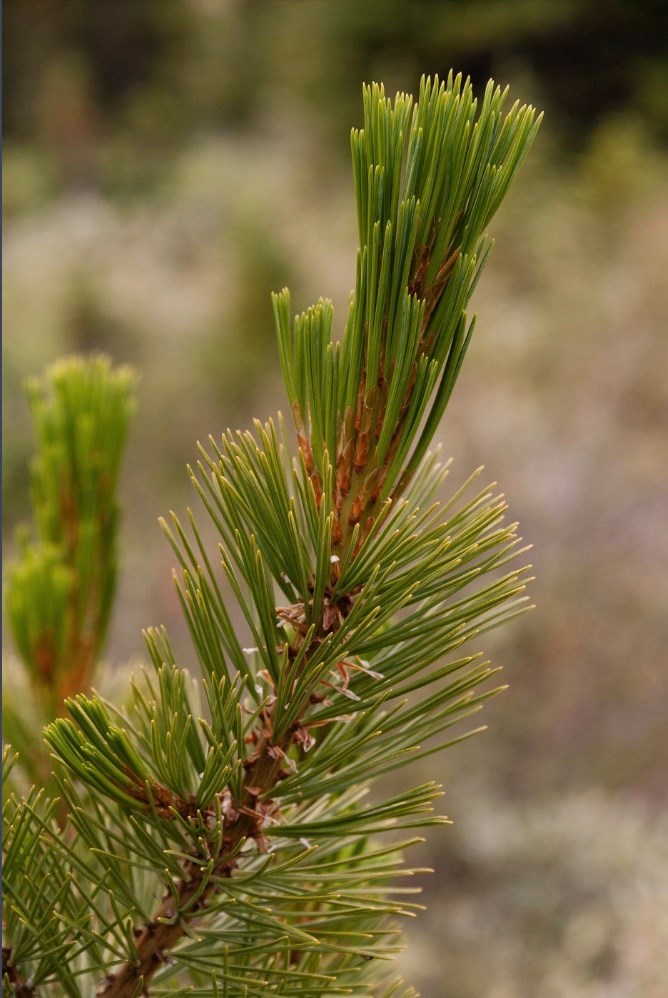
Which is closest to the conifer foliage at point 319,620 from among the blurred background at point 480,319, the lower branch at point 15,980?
the lower branch at point 15,980

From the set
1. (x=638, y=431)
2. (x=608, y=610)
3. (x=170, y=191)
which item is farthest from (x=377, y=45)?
(x=608, y=610)

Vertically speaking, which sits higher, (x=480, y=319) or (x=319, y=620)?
(x=480, y=319)

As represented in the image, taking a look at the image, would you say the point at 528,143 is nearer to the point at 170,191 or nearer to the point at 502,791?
the point at 502,791

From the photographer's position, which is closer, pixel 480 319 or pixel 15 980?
pixel 15 980

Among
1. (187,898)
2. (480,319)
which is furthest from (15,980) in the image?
(480,319)

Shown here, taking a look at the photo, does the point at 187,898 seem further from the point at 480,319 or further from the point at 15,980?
the point at 480,319

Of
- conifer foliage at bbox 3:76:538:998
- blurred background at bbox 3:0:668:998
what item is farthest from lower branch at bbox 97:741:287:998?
blurred background at bbox 3:0:668:998

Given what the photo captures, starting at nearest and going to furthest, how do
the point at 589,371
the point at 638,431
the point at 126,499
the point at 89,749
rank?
the point at 89,749, the point at 638,431, the point at 589,371, the point at 126,499
